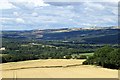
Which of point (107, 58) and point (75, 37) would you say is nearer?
point (107, 58)

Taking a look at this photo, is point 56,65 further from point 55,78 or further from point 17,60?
point 55,78

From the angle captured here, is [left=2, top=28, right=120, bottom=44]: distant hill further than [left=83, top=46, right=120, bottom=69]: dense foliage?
Yes

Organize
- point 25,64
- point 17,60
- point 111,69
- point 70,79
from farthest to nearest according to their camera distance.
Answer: point 17,60
point 25,64
point 111,69
point 70,79

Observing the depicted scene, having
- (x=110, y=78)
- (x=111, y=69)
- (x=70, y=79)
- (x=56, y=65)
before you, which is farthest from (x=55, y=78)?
(x=56, y=65)

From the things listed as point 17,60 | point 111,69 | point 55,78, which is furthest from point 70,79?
point 17,60

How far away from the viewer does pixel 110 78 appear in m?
32.6

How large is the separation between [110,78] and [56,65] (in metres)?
14.7

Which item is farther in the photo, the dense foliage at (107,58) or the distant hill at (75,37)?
the distant hill at (75,37)

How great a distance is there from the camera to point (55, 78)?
31.9 meters

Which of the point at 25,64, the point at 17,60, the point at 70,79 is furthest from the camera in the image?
the point at 17,60

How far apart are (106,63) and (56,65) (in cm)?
630

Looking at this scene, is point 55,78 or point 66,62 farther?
point 66,62

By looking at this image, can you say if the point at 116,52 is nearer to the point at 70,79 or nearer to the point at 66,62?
the point at 66,62

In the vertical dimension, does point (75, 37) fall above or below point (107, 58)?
below
